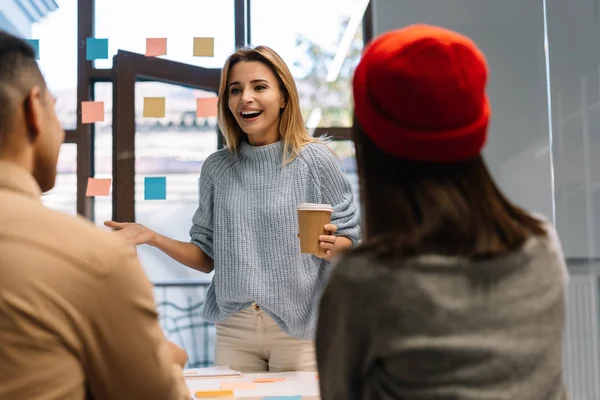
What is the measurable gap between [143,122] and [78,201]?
53 centimetres

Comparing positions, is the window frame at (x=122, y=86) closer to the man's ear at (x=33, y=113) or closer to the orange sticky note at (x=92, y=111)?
the orange sticky note at (x=92, y=111)

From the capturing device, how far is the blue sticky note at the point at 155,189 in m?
3.42

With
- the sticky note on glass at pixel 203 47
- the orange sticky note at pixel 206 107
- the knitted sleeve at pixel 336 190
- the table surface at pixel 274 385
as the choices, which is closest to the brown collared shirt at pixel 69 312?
the table surface at pixel 274 385

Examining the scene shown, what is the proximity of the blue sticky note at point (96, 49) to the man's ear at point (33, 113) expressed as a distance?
2.60m

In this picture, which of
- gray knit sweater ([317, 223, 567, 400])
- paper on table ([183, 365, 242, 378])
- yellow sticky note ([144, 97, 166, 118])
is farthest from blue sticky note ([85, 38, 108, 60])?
gray knit sweater ([317, 223, 567, 400])

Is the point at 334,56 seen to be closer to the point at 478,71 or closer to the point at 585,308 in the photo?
the point at 585,308

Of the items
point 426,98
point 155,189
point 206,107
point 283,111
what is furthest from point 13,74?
point 155,189

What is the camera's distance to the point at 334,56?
3795 millimetres

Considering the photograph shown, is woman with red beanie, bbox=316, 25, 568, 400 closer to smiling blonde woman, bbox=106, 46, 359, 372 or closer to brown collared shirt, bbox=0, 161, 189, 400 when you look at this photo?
brown collared shirt, bbox=0, 161, 189, 400

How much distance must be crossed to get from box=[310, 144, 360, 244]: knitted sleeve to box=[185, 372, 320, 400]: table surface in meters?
0.47

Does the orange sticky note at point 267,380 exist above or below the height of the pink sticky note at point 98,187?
below

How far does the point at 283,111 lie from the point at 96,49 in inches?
64.9

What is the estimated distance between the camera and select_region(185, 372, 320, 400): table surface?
4.76 ft

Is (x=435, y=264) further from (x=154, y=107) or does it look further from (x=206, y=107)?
(x=154, y=107)
